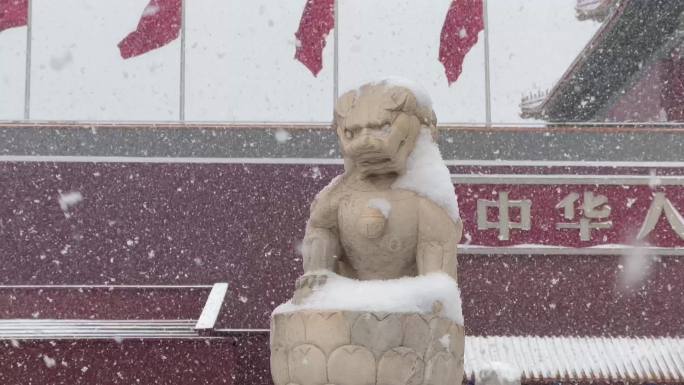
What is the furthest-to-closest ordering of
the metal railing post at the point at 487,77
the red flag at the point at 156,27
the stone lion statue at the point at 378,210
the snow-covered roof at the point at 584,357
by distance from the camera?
the red flag at the point at 156,27 < the metal railing post at the point at 487,77 < the snow-covered roof at the point at 584,357 < the stone lion statue at the point at 378,210

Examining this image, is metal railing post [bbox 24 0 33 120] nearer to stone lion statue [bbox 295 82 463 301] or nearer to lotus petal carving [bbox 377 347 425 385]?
stone lion statue [bbox 295 82 463 301]

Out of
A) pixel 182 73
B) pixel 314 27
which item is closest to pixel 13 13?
pixel 182 73

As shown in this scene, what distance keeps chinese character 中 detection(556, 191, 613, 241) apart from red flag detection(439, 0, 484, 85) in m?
2.07

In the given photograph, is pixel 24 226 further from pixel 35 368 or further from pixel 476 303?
pixel 476 303

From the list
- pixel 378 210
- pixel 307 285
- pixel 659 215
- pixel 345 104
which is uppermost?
pixel 345 104

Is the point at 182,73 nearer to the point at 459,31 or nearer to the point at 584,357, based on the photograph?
the point at 459,31

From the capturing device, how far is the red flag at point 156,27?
11.3 meters

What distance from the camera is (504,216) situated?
10.1 m

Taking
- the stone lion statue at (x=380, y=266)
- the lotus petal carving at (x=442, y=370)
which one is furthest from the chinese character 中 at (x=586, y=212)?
the lotus petal carving at (x=442, y=370)

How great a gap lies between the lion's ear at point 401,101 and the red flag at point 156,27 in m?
7.96

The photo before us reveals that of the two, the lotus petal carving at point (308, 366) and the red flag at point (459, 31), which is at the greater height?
the red flag at point (459, 31)

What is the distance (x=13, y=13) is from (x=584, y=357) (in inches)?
286

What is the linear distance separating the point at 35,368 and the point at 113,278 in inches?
62.5

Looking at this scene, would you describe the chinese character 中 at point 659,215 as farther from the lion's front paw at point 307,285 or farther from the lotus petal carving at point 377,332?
the lotus petal carving at point 377,332
